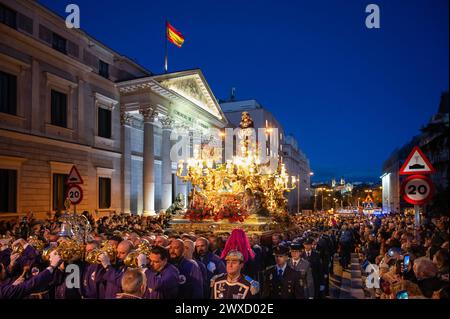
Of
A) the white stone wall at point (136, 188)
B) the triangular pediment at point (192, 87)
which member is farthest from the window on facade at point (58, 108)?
the white stone wall at point (136, 188)

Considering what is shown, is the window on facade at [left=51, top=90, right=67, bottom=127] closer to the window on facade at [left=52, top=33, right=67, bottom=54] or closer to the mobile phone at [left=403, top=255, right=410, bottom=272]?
the window on facade at [left=52, top=33, right=67, bottom=54]

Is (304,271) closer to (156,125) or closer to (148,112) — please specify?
(148,112)

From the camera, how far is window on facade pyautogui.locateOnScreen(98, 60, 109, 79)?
2885cm

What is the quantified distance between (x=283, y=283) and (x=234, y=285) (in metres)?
1.30

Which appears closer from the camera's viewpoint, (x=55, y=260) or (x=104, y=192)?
(x=55, y=260)

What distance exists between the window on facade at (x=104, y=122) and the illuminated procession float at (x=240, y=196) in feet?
42.5

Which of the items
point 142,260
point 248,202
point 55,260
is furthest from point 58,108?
point 142,260

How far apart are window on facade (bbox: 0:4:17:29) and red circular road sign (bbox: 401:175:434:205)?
22.0 metres

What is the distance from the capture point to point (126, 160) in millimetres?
30500

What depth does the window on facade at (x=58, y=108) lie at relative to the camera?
2381cm

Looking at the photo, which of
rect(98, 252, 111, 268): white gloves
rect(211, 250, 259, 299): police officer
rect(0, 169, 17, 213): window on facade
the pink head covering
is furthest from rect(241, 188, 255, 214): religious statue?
rect(0, 169, 17, 213): window on facade

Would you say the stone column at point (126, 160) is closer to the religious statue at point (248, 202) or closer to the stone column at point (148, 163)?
the stone column at point (148, 163)

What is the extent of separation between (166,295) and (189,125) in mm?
30704

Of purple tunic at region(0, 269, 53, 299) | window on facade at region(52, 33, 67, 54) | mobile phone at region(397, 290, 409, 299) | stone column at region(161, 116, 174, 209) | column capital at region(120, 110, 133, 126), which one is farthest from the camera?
stone column at region(161, 116, 174, 209)
